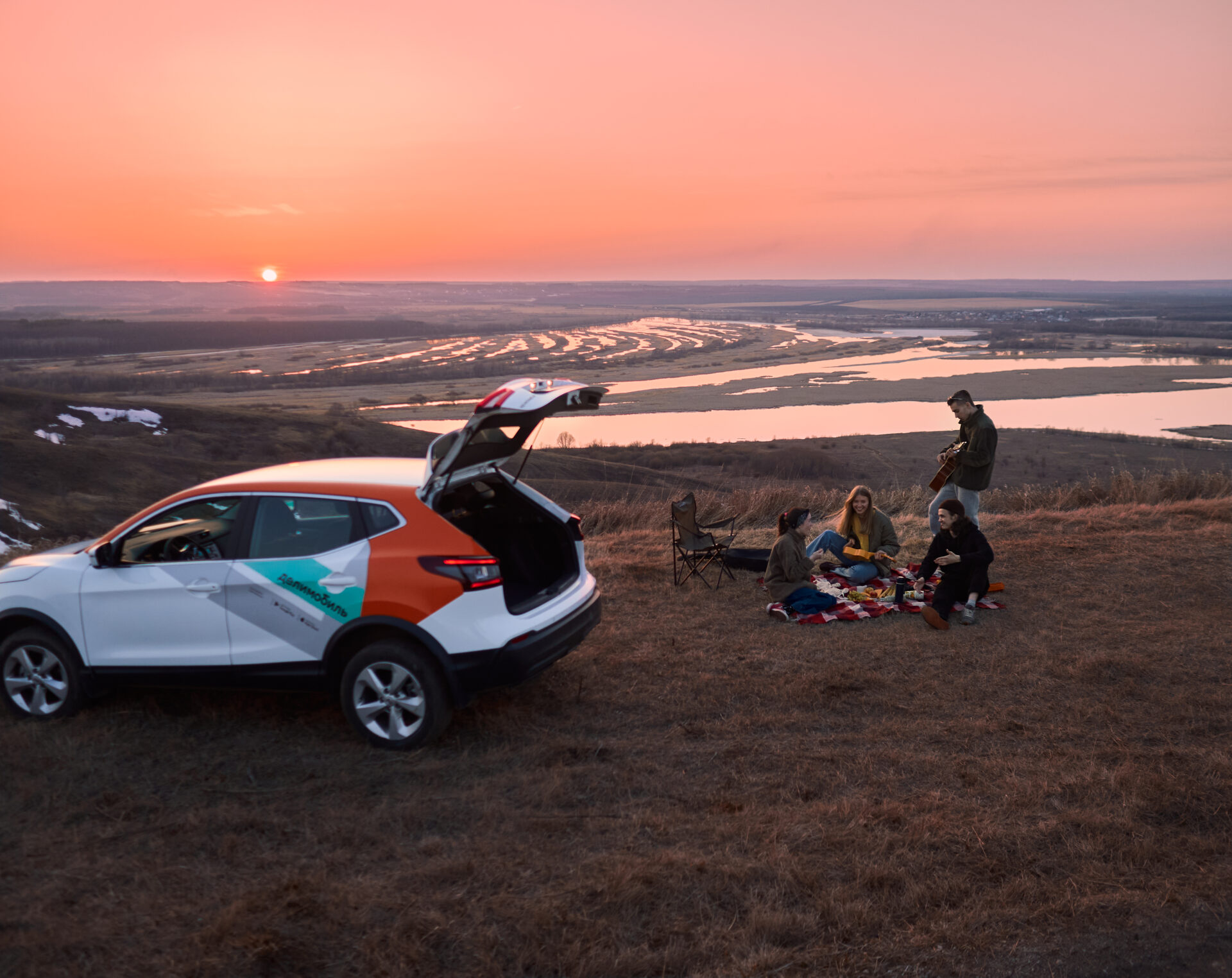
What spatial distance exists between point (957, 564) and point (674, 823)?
433 centimetres

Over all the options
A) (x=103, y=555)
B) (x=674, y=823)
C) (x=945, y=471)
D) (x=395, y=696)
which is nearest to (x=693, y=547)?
(x=945, y=471)

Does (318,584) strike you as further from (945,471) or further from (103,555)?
(945,471)

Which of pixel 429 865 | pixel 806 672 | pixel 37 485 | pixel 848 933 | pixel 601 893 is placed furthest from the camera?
pixel 37 485

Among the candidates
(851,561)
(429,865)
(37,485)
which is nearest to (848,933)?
(429,865)

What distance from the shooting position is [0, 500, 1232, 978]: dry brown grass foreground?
3.51 meters

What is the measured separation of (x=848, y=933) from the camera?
3572mm

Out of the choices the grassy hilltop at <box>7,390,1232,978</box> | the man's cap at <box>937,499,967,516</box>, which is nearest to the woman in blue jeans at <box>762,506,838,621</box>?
the grassy hilltop at <box>7,390,1232,978</box>

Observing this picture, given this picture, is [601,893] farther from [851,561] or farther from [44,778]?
[851,561]

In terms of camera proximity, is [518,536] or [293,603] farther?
[518,536]

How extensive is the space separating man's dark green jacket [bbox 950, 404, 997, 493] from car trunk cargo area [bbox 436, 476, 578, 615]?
15.6ft

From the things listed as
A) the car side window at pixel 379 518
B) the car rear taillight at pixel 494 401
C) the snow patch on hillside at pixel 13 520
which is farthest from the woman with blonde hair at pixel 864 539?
the snow patch on hillside at pixel 13 520

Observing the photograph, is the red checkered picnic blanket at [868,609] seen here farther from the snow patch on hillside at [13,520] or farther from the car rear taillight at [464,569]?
the snow patch on hillside at [13,520]

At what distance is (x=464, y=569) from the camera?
5051 millimetres

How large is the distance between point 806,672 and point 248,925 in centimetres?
419
